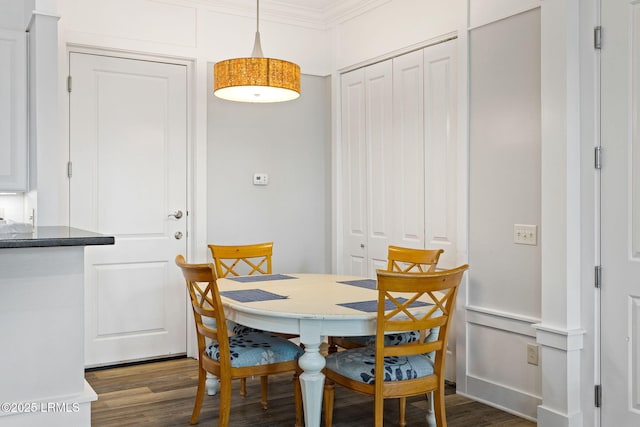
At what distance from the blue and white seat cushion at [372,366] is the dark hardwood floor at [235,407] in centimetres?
58

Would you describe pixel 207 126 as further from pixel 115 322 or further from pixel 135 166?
pixel 115 322

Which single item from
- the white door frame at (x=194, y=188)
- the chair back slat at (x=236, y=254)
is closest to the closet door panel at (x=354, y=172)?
the chair back slat at (x=236, y=254)

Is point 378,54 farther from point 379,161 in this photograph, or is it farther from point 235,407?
point 235,407

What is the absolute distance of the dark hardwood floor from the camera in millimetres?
3242

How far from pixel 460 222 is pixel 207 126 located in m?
2.07

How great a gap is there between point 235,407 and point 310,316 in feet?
3.89

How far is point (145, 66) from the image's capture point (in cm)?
441

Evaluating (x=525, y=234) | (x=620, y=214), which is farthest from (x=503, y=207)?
(x=620, y=214)

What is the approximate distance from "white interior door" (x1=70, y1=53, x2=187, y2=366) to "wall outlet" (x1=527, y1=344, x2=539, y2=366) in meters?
2.51

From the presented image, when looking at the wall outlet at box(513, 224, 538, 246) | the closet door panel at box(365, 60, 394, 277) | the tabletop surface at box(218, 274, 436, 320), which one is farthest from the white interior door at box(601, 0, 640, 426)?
the closet door panel at box(365, 60, 394, 277)

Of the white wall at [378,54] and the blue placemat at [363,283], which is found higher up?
the white wall at [378,54]

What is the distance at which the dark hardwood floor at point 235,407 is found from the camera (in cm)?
324

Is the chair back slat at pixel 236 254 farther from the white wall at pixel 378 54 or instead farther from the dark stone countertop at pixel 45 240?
the dark stone countertop at pixel 45 240

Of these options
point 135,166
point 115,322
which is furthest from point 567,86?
point 115,322
